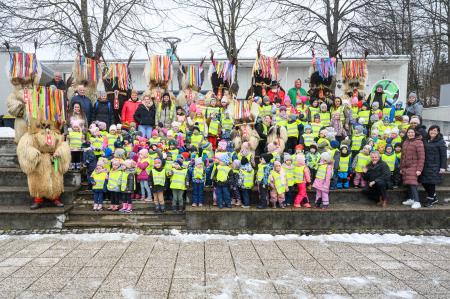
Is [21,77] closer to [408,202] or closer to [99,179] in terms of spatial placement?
[99,179]

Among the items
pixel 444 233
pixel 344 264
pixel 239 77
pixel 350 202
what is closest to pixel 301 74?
pixel 239 77

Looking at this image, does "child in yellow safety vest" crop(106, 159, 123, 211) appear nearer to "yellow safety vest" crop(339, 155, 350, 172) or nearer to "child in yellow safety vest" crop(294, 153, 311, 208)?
"child in yellow safety vest" crop(294, 153, 311, 208)

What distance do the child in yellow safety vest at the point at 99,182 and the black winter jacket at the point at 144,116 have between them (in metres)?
1.92

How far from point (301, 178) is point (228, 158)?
1519 millimetres

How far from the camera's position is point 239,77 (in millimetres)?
14141

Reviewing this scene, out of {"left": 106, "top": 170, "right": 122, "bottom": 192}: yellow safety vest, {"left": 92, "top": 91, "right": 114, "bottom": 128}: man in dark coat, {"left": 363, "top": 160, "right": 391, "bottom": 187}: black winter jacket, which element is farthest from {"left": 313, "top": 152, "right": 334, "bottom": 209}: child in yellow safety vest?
{"left": 92, "top": 91, "right": 114, "bottom": 128}: man in dark coat

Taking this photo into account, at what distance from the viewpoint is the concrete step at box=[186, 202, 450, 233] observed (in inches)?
266

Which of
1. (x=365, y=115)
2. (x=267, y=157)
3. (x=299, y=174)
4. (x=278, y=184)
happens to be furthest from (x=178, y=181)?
(x=365, y=115)

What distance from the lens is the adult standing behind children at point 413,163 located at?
7.29 m

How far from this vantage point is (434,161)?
7316 millimetres

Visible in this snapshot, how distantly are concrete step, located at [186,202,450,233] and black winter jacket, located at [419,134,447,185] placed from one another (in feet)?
2.02

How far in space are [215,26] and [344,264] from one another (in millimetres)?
14153

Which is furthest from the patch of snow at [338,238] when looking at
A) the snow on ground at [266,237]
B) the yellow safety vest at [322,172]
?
the yellow safety vest at [322,172]

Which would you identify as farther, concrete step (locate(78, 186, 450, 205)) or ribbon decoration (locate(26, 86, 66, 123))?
concrete step (locate(78, 186, 450, 205))
